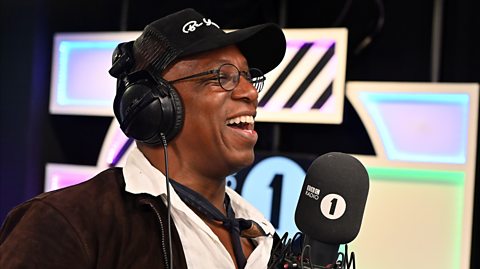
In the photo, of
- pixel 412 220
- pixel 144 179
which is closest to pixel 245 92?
pixel 144 179

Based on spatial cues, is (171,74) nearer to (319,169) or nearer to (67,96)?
(319,169)

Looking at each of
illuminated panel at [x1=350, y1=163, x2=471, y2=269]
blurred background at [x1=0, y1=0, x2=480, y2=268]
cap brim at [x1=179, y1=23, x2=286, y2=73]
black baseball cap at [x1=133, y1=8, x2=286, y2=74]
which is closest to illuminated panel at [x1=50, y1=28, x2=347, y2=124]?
blurred background at [x1=0, y1=0, x2=480, y2=268]

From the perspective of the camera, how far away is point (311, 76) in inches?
85.6

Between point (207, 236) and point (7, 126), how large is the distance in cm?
188

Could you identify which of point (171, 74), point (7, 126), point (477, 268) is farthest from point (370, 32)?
point (7, 126)

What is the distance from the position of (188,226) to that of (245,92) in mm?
283

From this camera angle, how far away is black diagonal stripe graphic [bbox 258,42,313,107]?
219cm

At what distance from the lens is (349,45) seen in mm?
2443

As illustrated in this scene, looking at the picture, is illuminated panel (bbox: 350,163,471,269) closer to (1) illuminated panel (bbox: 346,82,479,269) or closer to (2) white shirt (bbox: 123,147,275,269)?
(1) illuminated panel (bbox: 346,82,479,269)

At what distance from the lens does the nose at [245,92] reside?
1.15 metres

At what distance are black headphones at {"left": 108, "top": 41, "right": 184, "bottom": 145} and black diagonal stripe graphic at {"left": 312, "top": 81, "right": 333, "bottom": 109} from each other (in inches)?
44.1

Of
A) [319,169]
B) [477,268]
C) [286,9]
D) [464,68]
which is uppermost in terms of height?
[286,9]

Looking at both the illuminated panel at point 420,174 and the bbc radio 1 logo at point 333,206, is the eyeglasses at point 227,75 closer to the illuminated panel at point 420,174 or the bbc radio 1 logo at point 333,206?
the bbc radio 1 logo at point 333,206

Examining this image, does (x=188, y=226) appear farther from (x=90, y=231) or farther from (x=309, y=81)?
(x=309, y=81)
